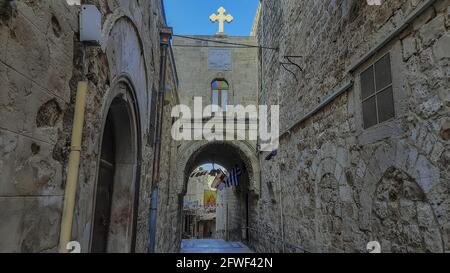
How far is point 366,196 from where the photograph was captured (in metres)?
3.03

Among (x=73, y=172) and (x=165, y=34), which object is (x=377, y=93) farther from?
(x=165, y=34)

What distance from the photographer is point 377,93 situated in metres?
2.86

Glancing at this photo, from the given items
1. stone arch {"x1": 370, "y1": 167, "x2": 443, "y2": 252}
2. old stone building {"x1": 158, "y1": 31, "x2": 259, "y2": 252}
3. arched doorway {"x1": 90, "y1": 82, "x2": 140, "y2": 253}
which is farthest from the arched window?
stone arch {"x1": 370, "y1": 167, "x2": 443, "y2": 252}

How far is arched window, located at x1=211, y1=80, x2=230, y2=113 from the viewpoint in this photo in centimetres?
1069

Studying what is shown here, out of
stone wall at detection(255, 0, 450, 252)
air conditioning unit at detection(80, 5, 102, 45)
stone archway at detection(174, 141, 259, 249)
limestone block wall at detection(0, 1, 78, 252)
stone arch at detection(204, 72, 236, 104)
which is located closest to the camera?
limestone block wall at detection(0, 1, 78, 252)

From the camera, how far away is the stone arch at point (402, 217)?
2176 millimetres

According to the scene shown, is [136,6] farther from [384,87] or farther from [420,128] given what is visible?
[420,128]

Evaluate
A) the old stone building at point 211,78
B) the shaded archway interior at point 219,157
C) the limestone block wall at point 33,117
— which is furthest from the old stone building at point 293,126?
the shaded archway interior at point 219,157

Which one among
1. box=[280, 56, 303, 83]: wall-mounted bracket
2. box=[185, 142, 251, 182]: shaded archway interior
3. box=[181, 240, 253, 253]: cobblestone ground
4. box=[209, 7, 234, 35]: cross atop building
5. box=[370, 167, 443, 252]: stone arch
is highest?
box=[209, 7, 234, 35]: cross atop building

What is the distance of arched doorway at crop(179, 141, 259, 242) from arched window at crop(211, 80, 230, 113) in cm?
119

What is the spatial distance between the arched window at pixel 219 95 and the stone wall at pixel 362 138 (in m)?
4.57

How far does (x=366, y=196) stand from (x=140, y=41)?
2692 millimetres

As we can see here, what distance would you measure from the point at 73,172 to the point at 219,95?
9477 millimetres

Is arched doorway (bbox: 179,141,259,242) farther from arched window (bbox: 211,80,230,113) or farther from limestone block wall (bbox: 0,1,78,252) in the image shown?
limestone block wall (bbox: 0,1,78,252)
